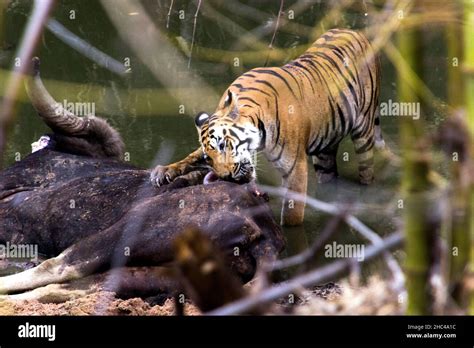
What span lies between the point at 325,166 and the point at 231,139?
3.48 ft

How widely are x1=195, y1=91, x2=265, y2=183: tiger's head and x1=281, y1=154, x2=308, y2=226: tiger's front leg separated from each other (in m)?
0.23

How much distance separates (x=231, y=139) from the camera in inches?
166

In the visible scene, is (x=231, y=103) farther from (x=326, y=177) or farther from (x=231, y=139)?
(x=326, y=177)

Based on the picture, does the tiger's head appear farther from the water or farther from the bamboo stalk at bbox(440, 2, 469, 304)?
the bamboo stalk at bbox(440, 2, 469, 304)

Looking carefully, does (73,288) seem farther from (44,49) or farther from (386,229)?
(44,49)

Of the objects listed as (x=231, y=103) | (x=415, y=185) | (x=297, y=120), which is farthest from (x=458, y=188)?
(x=297, y=120)

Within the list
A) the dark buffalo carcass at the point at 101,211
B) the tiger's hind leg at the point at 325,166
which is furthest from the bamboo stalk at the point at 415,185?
the tiger's hind leg at the point at 325,166

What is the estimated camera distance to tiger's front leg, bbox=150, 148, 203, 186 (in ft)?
13.7

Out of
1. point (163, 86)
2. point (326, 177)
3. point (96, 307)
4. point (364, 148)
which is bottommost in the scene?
point (96, 307)

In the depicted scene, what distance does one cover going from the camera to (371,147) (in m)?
5.23

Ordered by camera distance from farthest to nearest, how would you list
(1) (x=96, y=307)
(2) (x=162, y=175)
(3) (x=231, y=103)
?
1. (3) (x=231, y=103)
2. (2) (x=162, y=175)
3. (1) (x=96, y=307)

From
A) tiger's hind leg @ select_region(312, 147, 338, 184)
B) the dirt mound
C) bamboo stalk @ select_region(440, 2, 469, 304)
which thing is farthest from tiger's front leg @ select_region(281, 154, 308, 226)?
bamboo stalk @ select_region(440, 2, 469, 304)
